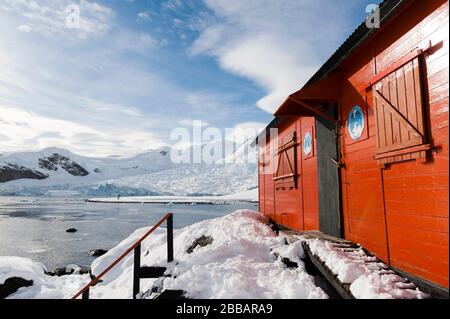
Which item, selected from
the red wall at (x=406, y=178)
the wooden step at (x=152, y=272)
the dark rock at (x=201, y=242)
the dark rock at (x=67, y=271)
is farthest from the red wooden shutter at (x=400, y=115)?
the dark rock at (x=67, y=271)

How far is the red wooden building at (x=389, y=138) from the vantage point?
14.3 feet

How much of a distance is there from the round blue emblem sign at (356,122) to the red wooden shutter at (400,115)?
0.67m

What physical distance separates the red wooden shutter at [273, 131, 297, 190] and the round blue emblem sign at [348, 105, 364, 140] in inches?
152

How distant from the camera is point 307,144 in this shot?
31.4 ft

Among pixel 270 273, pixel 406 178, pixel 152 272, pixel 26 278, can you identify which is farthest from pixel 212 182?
pixel 406 178

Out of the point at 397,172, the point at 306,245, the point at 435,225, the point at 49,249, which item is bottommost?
the point at 49,249

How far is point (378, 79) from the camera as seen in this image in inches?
228

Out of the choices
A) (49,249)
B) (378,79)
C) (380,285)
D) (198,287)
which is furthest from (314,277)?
(49,249)

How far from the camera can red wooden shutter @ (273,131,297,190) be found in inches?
427

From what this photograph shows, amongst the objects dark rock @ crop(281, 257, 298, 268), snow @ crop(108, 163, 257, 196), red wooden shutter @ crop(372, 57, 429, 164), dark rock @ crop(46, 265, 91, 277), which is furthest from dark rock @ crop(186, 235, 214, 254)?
snow @ crop(108, 163, 257, 196)

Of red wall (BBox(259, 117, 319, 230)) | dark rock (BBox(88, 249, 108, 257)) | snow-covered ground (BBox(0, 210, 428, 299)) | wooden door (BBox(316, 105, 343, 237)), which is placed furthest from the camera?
dark rock (BBox(88, 249, 108, 257))

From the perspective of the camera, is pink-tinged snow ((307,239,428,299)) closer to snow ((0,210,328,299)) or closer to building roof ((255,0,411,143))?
snow ((0,210,328,299))

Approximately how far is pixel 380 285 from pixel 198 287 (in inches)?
117

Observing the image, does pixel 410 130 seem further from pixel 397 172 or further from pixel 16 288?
pixel 16 288
